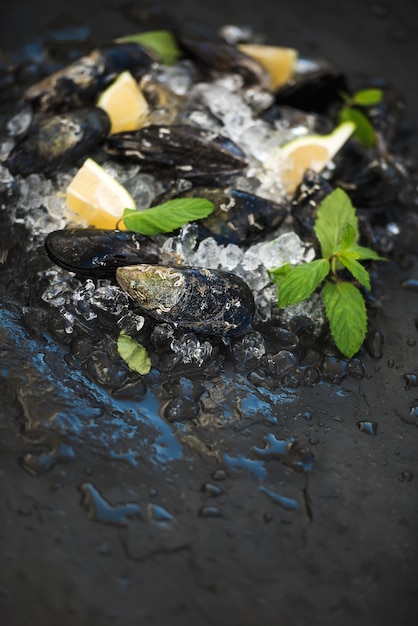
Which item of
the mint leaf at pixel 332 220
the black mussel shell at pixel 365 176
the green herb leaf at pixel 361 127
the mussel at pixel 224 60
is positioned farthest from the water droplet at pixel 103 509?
the mussel at pixel 224 60

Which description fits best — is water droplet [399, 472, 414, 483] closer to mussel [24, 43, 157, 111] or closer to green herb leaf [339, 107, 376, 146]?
green herb leaf [339, 107, 376, 146]

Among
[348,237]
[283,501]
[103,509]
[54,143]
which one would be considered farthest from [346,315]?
[54,143]

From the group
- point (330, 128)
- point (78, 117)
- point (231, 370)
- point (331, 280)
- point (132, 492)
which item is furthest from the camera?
point (330, 128)

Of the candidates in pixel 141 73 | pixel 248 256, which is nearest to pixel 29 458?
pixel 248 256

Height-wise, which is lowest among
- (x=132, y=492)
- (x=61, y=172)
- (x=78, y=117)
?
(x=132, y=492)

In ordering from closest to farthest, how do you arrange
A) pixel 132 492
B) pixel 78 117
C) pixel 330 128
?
pixel 132 492 → pixel 78 117 → pixel 330 128

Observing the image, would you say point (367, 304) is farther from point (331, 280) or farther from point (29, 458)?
point (29, 458)
